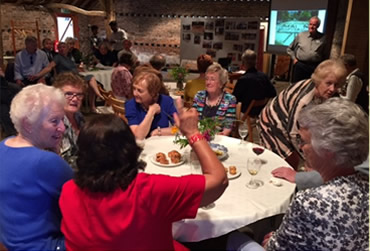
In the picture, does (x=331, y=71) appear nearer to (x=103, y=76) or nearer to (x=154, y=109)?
(x=154, y=109)

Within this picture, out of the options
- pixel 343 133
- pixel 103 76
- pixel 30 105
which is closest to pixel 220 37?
pixel 103 76

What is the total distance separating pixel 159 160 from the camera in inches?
81.8

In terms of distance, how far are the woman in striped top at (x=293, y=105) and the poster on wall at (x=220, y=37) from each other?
23.6 feet

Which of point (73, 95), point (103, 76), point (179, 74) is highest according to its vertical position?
point (73, 95)

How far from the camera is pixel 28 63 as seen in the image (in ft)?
20.4

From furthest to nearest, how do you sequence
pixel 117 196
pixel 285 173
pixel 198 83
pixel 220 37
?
pixel 220 37, pixel 198 83, pixel 285 173, pixel 117 196

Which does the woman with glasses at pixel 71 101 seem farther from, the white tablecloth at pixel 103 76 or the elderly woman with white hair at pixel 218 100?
the white tablecloth at pixel 103 76

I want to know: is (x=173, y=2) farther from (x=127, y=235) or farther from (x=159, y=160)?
(x=127, y=235)

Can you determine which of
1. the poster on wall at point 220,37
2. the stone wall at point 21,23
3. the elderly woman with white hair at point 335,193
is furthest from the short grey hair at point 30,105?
the stone wall at point 21,23

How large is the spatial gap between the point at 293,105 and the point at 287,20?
590 cm

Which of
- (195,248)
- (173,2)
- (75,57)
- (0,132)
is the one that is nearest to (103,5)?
(173,2)

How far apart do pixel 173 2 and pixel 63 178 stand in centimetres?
1089

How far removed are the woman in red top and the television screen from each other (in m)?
6.65

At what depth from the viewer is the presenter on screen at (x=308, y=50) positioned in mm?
5859
